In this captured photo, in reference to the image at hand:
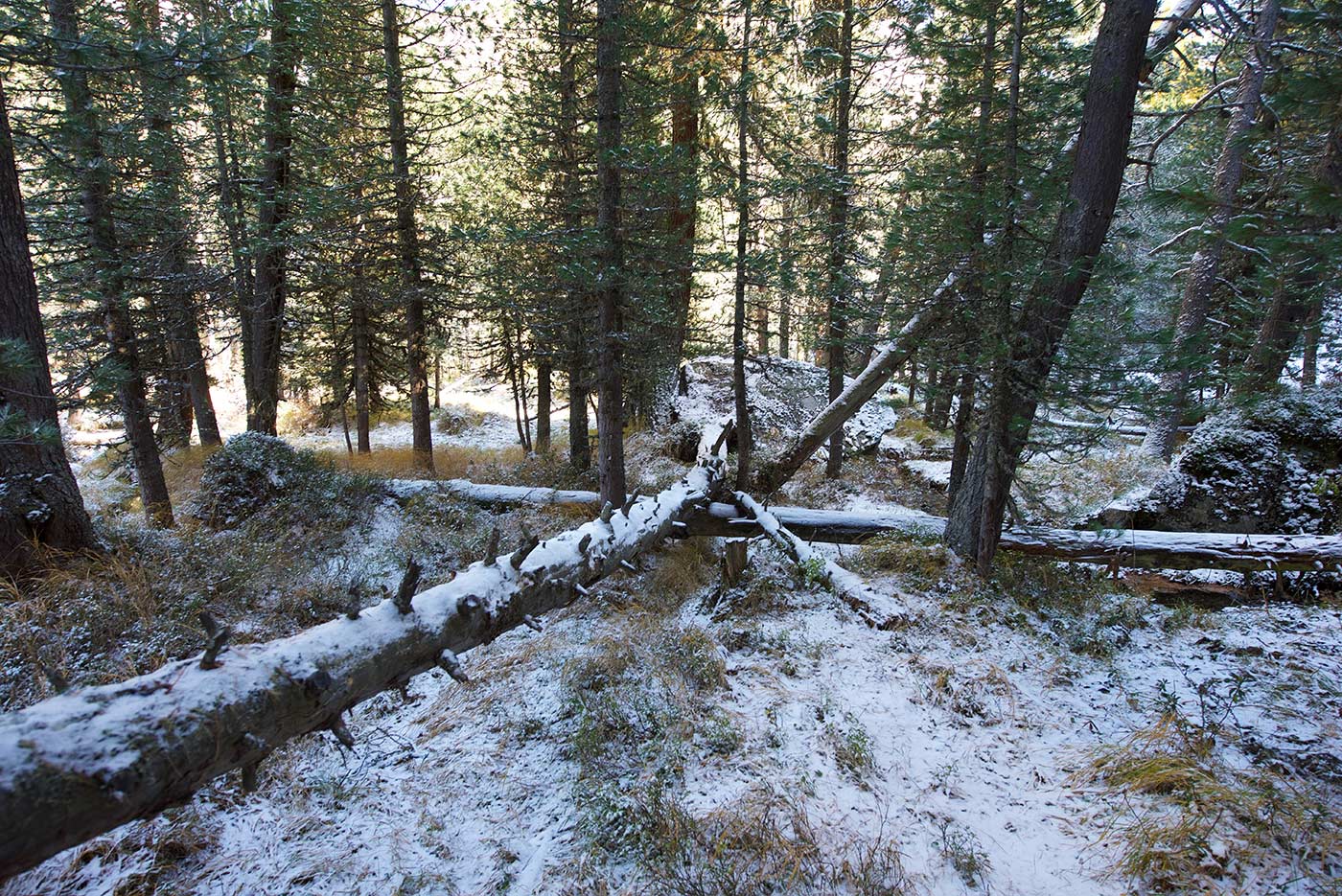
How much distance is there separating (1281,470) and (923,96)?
7.71 metres

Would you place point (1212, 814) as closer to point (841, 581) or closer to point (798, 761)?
point (798, 761)

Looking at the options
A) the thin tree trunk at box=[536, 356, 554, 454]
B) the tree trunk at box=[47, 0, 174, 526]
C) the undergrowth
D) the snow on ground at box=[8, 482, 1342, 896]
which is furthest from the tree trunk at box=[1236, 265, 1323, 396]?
the tree trunk at box=[47, 0, 174, 526]

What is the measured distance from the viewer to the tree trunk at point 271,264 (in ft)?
34.4

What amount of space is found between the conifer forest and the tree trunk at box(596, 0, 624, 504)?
0.08 metres

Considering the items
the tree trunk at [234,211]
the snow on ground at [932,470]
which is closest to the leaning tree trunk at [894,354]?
the snow on ground at [932,470]

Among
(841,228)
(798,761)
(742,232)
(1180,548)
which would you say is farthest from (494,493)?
(1180,548)

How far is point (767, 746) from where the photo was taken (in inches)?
169

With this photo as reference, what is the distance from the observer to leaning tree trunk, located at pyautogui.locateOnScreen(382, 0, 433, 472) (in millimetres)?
10922

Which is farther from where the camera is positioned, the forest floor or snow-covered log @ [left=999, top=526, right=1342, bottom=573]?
snow-covered log @ [left=999, top=526, right=1342, bottom=573]

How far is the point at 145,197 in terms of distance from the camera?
8.57 meters

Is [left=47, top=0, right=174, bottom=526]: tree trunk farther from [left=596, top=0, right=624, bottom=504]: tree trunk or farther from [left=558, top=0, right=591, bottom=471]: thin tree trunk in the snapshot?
[left=596, top=0, right=624, bottom=504]: tree trunk

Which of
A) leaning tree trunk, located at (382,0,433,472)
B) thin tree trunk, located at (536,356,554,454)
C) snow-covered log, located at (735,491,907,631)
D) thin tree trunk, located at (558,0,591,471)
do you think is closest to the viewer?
snow-covered log, located at (735,491,907,631)

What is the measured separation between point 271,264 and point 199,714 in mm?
11935

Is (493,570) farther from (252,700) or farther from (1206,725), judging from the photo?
(1206,725)
